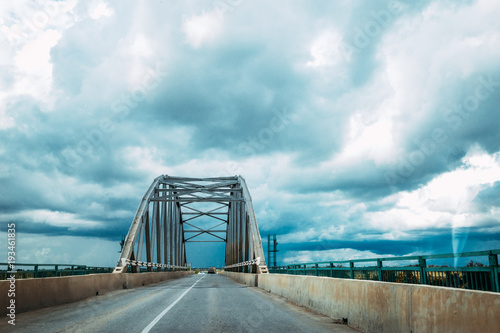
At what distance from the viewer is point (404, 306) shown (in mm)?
6367

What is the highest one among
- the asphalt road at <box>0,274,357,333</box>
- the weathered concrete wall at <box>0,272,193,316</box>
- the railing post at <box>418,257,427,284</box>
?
the railing post at <box>418,257,427,284</box>

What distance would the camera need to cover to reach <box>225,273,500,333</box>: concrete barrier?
4602 millimetres

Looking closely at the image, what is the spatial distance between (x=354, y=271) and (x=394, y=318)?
6761 mm

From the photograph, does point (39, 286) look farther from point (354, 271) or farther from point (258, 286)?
point (258, 286)

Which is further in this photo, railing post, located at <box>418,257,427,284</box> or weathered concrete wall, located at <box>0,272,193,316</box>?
weathered concrete wall, located at <box>0,272,193,316</box>

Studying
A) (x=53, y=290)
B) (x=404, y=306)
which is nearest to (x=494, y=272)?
(x=404, y=306)

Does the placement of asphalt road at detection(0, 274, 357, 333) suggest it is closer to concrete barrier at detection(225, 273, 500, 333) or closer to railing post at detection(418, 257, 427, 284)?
concrete barrier at detection(225, 273, 500, 333)

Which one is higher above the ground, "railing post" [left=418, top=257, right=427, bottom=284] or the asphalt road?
"railing post" [left=418, top=257, right=427, bottom=284]

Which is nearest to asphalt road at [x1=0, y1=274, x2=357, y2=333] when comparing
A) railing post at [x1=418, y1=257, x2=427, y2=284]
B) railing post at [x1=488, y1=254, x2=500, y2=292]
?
railing post at [x1=418, y1=257, x2=427, y2=284]

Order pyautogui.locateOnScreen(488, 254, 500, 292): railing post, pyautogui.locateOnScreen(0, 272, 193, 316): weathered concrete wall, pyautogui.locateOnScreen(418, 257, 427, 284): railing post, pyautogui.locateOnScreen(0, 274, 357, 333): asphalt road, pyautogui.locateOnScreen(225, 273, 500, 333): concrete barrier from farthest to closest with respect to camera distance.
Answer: pyautogui.locateOnScreen(0, 272, 193, 316): weathered concrete wall → pyautogui.locateOnScreen(418, 257, 427, 284): railing post → pyautogui.locateOnScreen(0, 274, 357, 333): asphalt road → pyautogui.locateOnScreen(488, 254, 500, 292): railing post → pyautogui.locateOnScreen(225, 273, 500, 333): concrete barrier

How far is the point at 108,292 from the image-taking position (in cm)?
1880

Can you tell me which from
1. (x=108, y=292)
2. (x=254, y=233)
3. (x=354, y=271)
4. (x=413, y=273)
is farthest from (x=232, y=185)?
(x=413, y=273)

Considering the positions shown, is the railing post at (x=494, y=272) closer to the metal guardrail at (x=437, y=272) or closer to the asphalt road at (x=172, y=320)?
the metal guardrail at (x=437, y=272)

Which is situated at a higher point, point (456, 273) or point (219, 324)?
point (456, 273)
